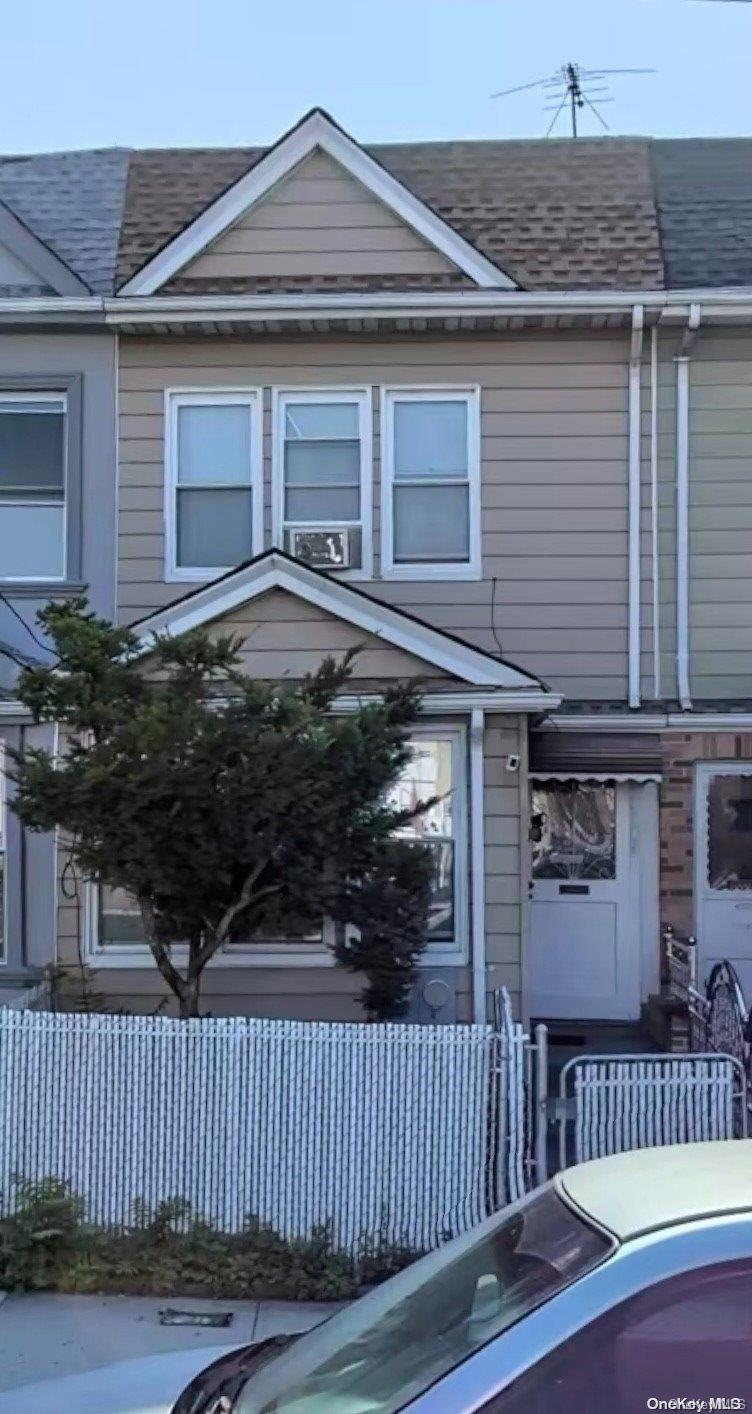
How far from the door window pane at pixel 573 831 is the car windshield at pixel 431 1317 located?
767 centimetres

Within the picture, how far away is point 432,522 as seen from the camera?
1044cm

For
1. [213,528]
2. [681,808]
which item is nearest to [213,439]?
[213,528]

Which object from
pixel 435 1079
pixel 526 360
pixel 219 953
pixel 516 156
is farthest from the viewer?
pixel 516 156

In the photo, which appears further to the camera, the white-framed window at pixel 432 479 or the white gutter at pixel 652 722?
the white-framed window at pixel 432 479

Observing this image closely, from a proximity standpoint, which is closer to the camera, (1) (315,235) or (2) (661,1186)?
(2) (661,1186)

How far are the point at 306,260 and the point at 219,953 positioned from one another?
5.17 m

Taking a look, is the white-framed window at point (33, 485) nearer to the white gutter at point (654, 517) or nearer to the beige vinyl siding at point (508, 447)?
the beige vinyl siding at point (508, 447)

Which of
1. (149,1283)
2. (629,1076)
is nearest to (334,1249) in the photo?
(149,1283)

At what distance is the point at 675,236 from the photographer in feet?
36.4

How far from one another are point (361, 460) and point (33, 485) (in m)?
2.46

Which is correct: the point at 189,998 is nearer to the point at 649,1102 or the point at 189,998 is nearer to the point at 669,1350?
the point at 649,1102

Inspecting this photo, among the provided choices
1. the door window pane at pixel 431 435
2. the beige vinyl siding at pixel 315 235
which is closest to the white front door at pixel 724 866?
the door window pane at pixel 431 435

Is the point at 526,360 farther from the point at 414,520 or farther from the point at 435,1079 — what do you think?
the point at 435,1079

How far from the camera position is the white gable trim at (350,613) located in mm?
8828
